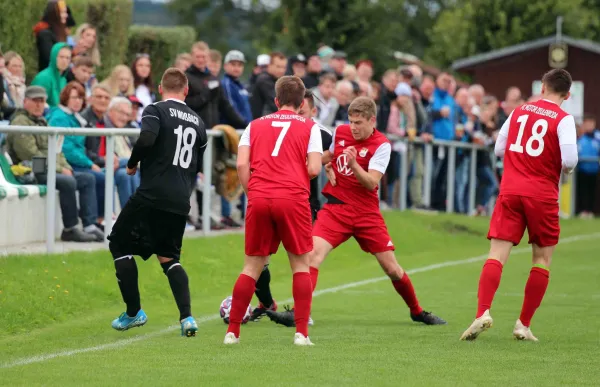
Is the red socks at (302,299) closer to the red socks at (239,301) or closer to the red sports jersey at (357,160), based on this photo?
the red socks at (239,301)

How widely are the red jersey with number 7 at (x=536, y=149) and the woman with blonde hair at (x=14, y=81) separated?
6.43m

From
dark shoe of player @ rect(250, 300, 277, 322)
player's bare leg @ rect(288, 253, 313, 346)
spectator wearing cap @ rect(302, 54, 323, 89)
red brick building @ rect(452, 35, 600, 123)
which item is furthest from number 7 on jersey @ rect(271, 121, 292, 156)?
red brick building @ rect(452, 35, 600, 123)

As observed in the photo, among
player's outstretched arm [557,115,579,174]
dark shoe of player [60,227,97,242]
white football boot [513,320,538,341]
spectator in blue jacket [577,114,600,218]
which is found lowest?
spectator in blue jacket [577,114,600,218]

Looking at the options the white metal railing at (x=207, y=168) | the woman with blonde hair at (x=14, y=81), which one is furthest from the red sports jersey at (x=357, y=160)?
the woman with blonde hair at (x=14, y=81)

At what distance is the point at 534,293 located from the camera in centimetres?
1055

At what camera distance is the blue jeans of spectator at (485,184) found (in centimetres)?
2492

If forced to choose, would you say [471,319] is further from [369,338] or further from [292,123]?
[292,123]

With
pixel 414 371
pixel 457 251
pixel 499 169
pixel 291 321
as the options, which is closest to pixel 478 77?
pixel 499 169

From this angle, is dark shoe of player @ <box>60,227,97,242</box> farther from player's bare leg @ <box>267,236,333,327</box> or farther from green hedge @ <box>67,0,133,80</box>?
green hedge @ <box>67,0,133,80</box>

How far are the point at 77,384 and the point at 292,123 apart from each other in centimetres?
267

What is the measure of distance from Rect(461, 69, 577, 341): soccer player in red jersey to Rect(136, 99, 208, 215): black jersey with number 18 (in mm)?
2380

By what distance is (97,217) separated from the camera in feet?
46.9

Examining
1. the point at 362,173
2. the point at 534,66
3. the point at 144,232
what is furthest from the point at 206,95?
the point at 534,66

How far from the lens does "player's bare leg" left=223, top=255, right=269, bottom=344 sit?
9.73 meters
